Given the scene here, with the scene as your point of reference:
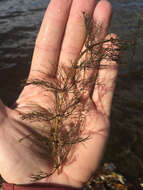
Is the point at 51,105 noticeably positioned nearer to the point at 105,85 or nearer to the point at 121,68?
the point at 105,85

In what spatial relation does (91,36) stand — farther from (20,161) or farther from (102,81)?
(20,161)

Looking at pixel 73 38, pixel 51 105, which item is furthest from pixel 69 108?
pixel 73 38

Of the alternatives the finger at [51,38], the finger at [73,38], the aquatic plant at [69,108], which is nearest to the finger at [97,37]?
the aquatic plant at [69,108]

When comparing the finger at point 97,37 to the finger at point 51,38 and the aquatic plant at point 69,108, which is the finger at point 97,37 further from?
the finger at point 51,38

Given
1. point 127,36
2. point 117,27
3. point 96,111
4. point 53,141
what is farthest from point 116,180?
point 117,27

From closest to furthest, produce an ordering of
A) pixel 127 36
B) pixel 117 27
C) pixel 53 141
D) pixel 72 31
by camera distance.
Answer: pixel 53 141 → pixel 72 31 → pixel 127 36 → pixel 117 27

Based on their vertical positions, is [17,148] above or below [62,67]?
below
